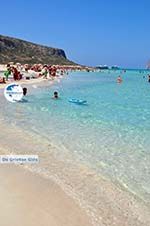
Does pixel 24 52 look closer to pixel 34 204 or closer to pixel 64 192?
pixel 64 192

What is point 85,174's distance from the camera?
7.39 metres

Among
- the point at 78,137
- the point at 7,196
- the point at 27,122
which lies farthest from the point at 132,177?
the point at 27,122

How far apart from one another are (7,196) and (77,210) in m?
1.01

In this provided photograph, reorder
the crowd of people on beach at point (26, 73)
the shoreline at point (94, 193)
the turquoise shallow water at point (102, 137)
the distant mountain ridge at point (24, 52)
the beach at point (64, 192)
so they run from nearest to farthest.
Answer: the beach at point (64, 192)
the shoreline at point (94, 193)
the turquoise shallow water at point (102, 137)
the crowd of people on beach at point (26, 73)
the distant mountain ridge at point (24, 52)

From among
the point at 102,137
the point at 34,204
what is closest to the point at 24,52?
the point at 102,137

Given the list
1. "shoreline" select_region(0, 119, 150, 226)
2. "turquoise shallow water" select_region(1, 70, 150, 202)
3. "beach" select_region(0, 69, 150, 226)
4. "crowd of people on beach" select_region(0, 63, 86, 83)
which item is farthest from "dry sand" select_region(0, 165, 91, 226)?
"crowd of people on beach" select_region(0, 63, 86, 83)

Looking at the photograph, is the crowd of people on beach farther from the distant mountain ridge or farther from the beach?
the distant mountain ridge

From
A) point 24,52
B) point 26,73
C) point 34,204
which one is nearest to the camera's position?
point 34,204

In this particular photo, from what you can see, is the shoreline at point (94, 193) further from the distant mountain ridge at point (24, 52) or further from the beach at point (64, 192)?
the distant mountain ridge at point (24, 52)

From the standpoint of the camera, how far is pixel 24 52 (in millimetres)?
145125

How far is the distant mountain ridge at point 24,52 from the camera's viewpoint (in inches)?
4845

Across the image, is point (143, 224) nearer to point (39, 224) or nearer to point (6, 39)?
point (39, 224)

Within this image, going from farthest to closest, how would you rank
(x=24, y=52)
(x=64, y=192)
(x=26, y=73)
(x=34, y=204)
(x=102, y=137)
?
(x=24, y=52), (x=26, y=73), (x=102, y=137), (x=64, y=192), (x=34, y=204)

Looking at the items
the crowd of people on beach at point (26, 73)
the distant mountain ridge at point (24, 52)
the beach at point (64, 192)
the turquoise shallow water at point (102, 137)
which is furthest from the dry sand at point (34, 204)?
the distant mountain ridge at point (24, 52)
